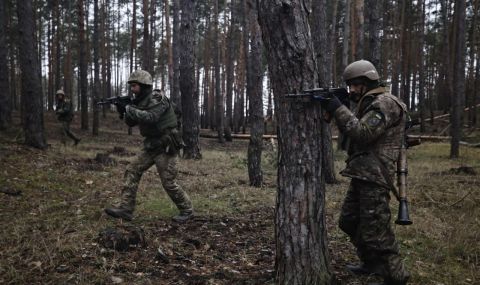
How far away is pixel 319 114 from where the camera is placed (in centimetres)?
338

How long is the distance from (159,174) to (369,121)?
3.36 m

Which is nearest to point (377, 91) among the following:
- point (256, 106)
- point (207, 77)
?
point (256, 106)

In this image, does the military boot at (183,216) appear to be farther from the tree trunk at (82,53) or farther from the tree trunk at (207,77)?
the tree trunk at (207,77)

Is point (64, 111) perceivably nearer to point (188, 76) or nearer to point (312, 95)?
point (188, 76)

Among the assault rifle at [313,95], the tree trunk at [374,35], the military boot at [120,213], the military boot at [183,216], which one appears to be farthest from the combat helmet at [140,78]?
the tree trunk at [374,35]

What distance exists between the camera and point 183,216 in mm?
5824

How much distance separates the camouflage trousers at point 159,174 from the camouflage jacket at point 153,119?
0.60 ft

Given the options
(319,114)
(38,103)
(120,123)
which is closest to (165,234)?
(319,114)

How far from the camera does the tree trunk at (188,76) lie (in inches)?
502

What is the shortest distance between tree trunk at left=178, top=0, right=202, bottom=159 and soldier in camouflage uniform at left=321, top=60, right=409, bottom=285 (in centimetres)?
998

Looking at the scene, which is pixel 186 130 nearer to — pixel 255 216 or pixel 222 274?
pixel 255 216

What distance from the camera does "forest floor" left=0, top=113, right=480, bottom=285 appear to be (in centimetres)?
389

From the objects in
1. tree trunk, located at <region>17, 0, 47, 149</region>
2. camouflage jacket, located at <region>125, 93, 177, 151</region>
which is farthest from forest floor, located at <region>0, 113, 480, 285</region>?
tree trunk, located at <region>17, 0, 47, 149</region>

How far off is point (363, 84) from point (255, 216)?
323cm
